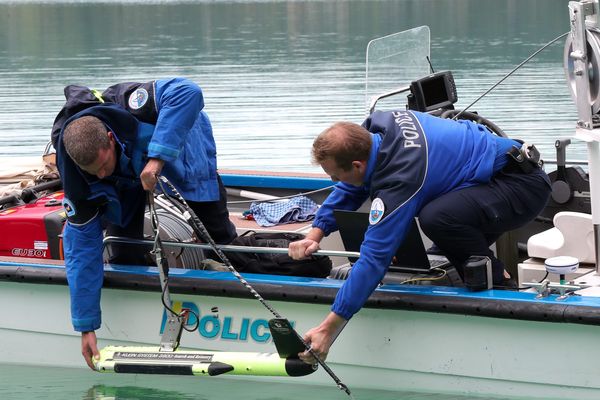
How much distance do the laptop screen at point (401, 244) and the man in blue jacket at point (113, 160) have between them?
76cm

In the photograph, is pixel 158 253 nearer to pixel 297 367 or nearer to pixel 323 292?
pixel 323 292

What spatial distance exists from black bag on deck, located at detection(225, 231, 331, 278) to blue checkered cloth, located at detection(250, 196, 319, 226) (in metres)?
0.59

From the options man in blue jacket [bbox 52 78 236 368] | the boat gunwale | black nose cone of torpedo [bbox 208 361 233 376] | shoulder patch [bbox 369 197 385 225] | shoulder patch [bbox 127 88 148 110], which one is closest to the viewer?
shoulder patch [bbox 369 197 385 225]

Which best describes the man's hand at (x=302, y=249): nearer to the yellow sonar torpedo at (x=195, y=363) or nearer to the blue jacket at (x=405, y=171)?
the blue jacket at (x=405, y=171)

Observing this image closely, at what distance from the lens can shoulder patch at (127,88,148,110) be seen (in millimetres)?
5121

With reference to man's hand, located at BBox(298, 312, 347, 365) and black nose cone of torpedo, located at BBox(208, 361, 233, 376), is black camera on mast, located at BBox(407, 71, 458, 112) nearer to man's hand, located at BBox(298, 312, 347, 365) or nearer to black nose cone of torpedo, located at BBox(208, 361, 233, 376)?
man's hand, located at BBox(298, 312, 347, 365)

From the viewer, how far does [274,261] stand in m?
5.33

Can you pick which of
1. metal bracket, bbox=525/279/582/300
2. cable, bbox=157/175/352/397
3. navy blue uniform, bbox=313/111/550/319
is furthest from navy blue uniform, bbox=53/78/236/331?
metal bracket, bbox=525/279/582/300

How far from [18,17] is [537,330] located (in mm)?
36199

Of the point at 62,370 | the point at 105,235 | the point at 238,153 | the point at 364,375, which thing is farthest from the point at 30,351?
the point at 238,153

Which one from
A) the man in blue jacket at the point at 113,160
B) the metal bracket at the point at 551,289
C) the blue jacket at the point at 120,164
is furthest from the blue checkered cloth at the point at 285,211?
the metal bracket at the point at 551,289

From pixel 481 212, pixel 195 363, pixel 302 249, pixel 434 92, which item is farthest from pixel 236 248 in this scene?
pixel 434 92

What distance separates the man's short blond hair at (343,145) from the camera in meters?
4.44

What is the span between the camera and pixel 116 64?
2111 centimetres
